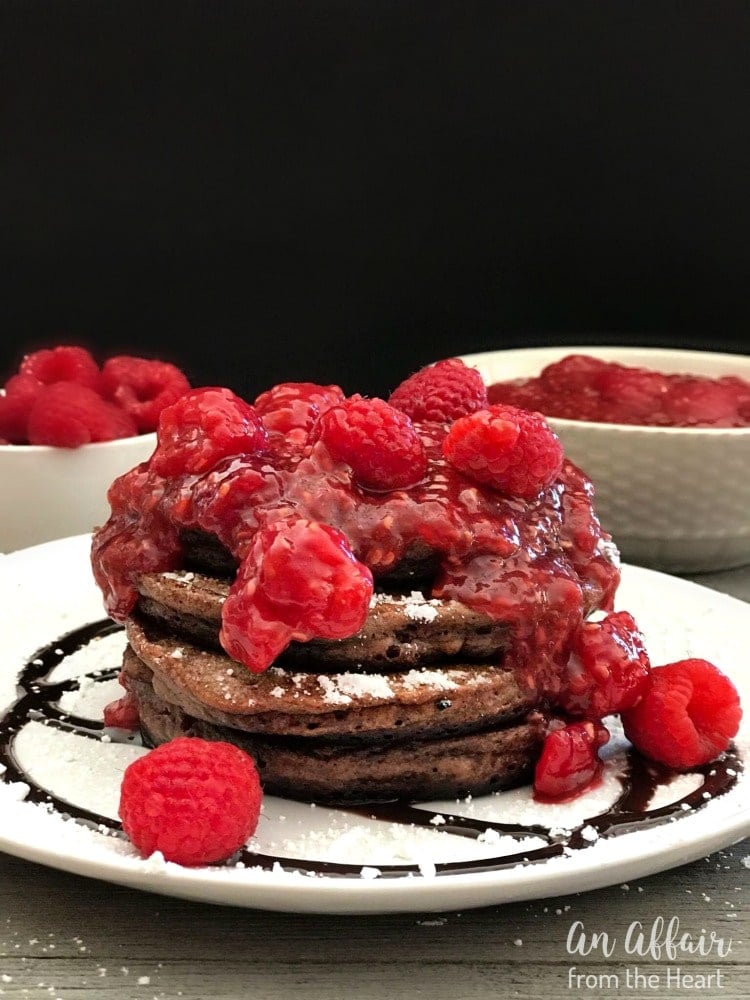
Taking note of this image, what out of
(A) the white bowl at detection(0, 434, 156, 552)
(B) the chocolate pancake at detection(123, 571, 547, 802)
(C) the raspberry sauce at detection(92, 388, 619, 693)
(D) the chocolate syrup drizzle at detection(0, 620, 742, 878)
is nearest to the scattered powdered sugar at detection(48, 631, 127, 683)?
(D) the chocolate syrup drizzle at detection(0, 620, 742, 878)

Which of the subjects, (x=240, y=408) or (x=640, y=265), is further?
(x=640, y=265)

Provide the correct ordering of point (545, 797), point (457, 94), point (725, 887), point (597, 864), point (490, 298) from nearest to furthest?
point (597, 864)
point (725, 887)
point (545, 797)
point (457, 94)
point (490, 298)

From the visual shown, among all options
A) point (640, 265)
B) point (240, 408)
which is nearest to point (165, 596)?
point (240, 408)

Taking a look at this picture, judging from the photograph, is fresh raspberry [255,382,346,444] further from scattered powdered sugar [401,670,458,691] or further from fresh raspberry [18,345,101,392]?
fresh raspberry [18,345,101,392]

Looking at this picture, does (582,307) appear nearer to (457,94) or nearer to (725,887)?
(457,94)

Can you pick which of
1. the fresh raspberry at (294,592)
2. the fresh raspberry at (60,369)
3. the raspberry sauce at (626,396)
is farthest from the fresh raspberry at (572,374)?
the fresh raspberry at (294,592)

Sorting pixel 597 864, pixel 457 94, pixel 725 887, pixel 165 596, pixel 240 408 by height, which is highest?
pixel 457 94

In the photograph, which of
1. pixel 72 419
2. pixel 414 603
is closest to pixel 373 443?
pixel 414 603

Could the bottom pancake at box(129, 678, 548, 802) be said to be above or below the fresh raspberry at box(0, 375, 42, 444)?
below
